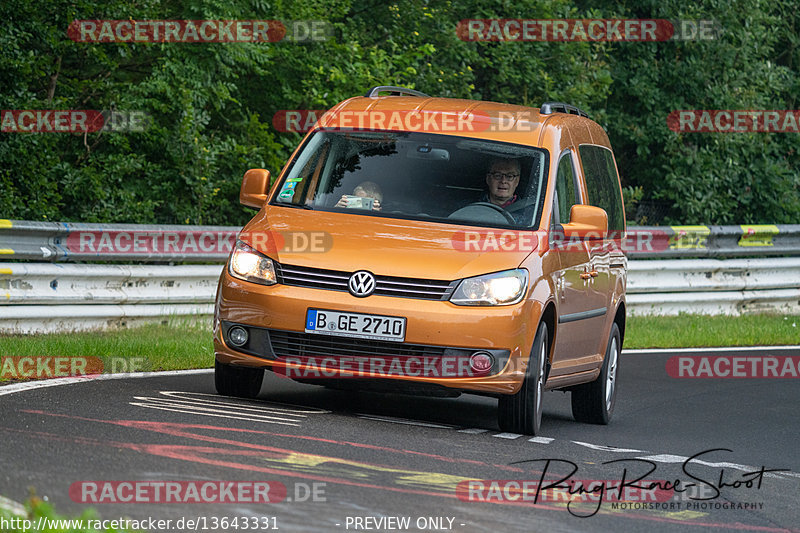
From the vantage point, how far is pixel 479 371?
8055mm

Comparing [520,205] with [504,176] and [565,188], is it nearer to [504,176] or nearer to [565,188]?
[504,176]

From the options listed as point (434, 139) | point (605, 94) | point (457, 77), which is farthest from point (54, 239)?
point (605, 94)

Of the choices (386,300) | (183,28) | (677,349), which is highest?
(183,28)

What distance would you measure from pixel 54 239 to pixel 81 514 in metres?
7.90

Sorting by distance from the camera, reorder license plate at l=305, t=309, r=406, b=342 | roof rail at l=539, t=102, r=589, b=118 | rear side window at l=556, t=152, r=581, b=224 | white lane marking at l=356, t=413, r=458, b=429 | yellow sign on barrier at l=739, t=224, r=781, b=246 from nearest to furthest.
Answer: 1. license plate at l=305, t=309, r=406, b=342
2. white lane marking at l=356, t=413, r=458, b=429
3. rear side window at l=556, t=152, r=581, b=224
4. roof rail at l=539, t=102, r=589, b=118
5. yellow sign on barrier at l=739, t=224, r=781, b=246

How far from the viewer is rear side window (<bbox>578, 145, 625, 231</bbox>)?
404 inches

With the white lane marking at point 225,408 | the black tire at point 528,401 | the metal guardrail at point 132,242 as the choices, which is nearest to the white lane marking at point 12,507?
the white lane marking at point 225,408

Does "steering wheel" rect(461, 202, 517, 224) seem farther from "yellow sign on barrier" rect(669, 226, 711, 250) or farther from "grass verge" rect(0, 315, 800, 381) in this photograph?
"yellow sign on barrier" rect(669, 226, 711, 250)

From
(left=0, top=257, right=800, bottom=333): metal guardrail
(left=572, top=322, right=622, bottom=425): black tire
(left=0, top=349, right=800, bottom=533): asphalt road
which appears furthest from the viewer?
(left=0, top=257, right=800, bottom=333): metal guardrail

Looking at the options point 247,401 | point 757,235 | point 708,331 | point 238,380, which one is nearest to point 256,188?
point 238,380

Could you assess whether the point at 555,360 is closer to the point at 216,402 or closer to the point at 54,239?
the point at 216,402

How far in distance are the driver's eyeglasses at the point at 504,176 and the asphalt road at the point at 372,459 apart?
1.57 meters

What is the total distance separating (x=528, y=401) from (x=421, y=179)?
5.65 feet

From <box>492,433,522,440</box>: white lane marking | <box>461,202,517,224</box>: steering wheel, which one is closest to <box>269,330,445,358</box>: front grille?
<box>492,433,522,440</box>: white lane marking
